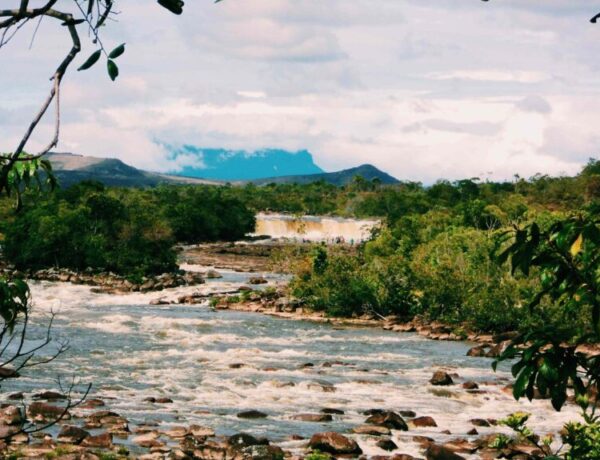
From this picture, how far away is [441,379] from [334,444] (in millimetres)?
7253

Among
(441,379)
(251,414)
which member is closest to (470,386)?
(441,379)

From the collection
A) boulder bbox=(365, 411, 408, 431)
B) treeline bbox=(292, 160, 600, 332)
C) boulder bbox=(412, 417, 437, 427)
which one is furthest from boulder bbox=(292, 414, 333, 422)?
treeline bbox=(292, 160, 600, 332)

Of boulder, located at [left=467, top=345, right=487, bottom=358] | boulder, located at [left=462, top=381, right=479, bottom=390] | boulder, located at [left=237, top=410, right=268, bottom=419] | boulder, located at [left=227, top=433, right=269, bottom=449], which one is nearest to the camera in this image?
boulder, located at [left=227, top=433, right=269, bottom=449]

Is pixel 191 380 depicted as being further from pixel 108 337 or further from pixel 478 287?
pixel 478 287

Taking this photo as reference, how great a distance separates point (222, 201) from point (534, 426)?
70.0 meters

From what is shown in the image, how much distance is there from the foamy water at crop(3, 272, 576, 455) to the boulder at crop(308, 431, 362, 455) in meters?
0.42

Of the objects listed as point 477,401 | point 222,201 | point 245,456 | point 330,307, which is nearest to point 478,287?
point 330,307

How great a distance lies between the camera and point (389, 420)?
18.2 metres

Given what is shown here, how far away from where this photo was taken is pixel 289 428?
18078mm

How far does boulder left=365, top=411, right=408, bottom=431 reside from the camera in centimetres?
1811

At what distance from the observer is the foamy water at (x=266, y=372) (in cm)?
1908

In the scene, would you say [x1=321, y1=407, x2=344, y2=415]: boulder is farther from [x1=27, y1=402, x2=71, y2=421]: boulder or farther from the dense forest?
the dense forest

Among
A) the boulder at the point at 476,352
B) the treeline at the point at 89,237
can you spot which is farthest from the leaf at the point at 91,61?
the treeline at the point at 89,237

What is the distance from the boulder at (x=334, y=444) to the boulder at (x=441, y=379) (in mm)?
6910
